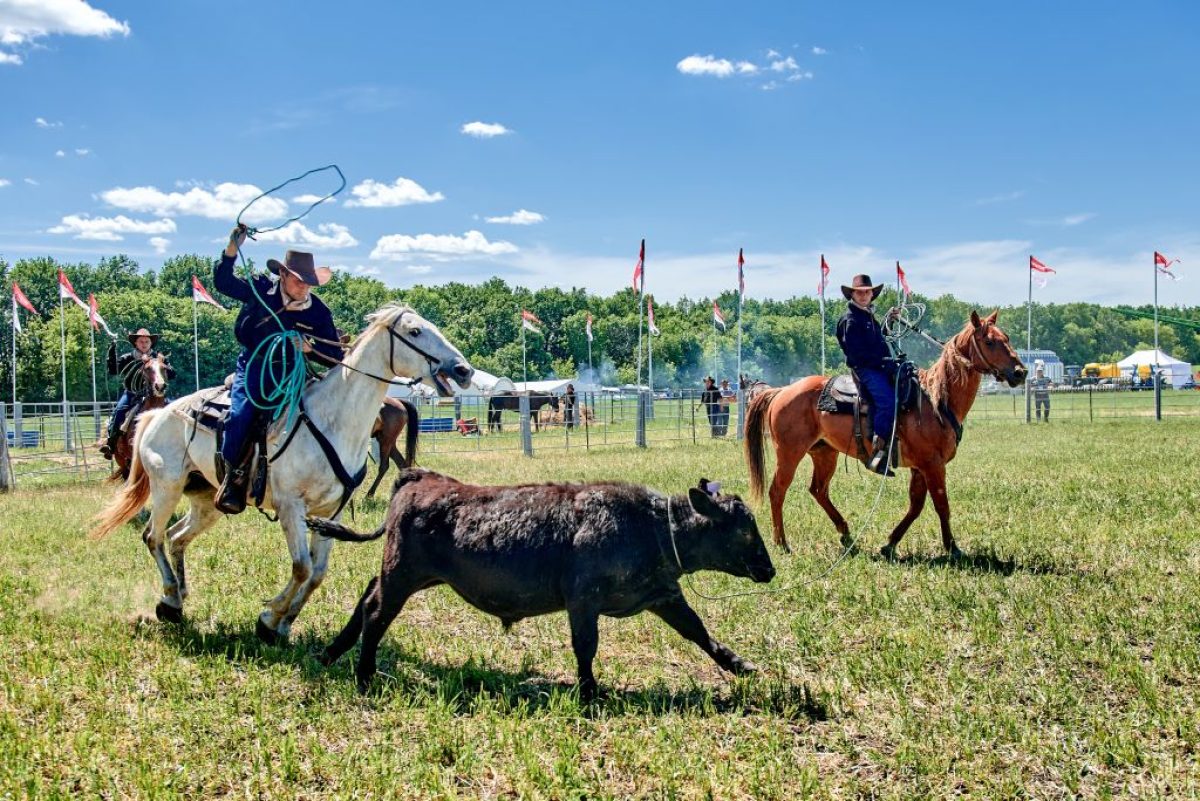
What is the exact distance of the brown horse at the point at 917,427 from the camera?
363 inches

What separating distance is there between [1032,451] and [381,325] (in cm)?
1701

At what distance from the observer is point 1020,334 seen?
156 metres

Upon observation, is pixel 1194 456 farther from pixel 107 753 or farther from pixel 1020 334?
pixel 1020 334

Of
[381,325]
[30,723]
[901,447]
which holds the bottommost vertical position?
[30,723]

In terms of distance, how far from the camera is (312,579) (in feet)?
20.2

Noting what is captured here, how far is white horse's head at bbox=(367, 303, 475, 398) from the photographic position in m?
6.35

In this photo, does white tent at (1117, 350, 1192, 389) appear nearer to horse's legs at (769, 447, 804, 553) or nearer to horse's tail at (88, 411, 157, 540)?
horse's legs at (769, 447, 804, 553)

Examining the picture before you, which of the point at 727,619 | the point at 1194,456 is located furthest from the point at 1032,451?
the point at 727,619

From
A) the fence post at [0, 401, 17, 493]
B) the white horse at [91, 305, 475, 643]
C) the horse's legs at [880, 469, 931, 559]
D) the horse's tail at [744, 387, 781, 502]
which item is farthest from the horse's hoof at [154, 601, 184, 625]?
the fence post at [0, 401, 17, 493]

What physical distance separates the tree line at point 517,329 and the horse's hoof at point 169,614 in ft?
213

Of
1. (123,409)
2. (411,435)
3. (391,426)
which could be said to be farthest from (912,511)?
(123,409)

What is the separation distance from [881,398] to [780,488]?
154 centimetres

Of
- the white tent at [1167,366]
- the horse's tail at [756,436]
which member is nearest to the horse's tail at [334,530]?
the horse's tail at [756,436]

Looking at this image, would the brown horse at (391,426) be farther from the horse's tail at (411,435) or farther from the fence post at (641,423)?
the fence post at (641,423)
